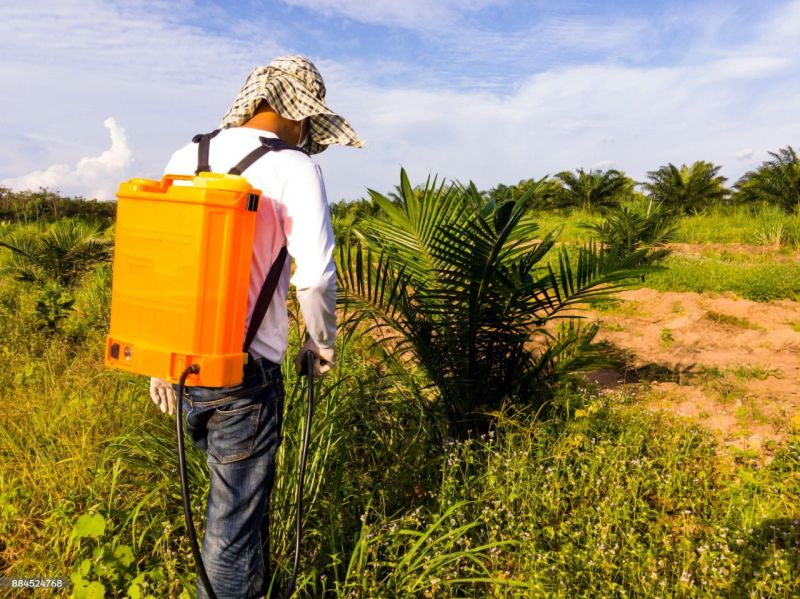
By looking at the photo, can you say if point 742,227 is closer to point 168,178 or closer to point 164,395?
point 164,395

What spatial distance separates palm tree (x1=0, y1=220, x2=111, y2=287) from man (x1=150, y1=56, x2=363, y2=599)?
19.7 feet

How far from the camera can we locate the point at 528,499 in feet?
8.86

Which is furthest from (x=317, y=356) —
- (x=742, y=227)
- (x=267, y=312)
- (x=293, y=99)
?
(x=742, y=227)

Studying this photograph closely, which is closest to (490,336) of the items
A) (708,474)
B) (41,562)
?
(708,474)

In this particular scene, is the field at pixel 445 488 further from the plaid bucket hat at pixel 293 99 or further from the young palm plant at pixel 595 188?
the young palm plant at pixel 595 188

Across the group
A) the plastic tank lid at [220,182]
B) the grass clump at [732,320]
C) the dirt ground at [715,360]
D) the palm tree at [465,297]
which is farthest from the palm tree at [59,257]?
the grass clump at [732,320]

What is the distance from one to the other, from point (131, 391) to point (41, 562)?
1178 mm

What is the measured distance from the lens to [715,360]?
192 inches

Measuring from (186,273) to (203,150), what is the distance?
429 millimetres

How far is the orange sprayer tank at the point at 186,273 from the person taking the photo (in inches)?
57.6

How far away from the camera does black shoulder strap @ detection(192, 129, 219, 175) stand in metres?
1.69

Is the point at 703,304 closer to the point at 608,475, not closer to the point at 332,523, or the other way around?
the point at 608,475

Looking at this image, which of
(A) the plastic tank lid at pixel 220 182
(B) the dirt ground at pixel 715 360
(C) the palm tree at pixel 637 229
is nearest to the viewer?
(A) the plastic tank lid at pixel 220 182

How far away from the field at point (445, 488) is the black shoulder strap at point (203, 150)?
1.17 m
